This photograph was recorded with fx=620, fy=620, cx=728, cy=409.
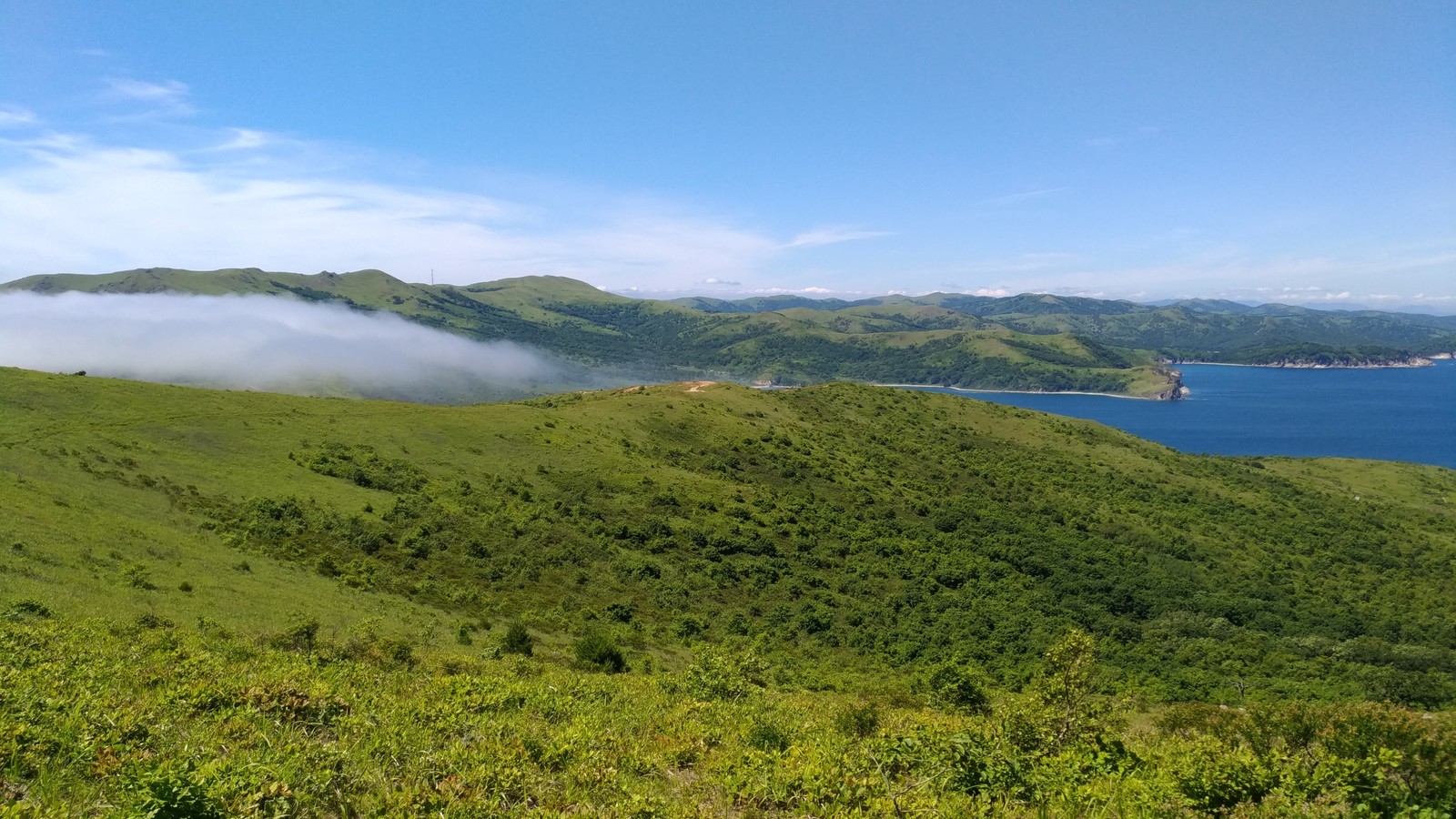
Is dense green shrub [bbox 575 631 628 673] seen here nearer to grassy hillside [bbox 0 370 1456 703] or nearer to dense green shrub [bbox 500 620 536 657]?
dense green shrub [bbox 500 620 536 657]

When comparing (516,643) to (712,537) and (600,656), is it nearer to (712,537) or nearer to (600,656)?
(600,656)

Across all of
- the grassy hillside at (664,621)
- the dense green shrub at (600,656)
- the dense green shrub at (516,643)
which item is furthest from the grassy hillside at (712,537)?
the dense green shrub at (600,656)

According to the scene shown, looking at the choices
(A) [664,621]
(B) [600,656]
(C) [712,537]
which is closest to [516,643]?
(B) [600,656]

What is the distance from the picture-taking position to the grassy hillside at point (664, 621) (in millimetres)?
9648

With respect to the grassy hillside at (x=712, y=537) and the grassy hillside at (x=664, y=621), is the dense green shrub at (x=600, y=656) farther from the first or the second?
the grassy hillside at (x=712, y=537)

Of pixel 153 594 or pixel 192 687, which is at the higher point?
pixel 192 687

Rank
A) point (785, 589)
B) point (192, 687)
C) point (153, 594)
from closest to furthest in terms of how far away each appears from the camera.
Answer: point (192, 687), point (153, 594), point (785, 589)

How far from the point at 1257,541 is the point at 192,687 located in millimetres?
136545

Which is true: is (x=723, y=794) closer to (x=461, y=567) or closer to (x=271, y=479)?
(x=461, y=567)

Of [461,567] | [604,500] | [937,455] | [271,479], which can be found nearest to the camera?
[461,567]

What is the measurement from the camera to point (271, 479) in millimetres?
46781

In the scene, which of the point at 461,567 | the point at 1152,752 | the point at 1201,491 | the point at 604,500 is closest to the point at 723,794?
the point at 1152,752

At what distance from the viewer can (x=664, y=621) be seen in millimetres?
45562

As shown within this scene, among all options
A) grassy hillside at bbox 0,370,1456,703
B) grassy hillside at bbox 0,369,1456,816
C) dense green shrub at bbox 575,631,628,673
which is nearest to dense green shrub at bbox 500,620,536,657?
grassy hillside at bbox 0,369,1456,816
